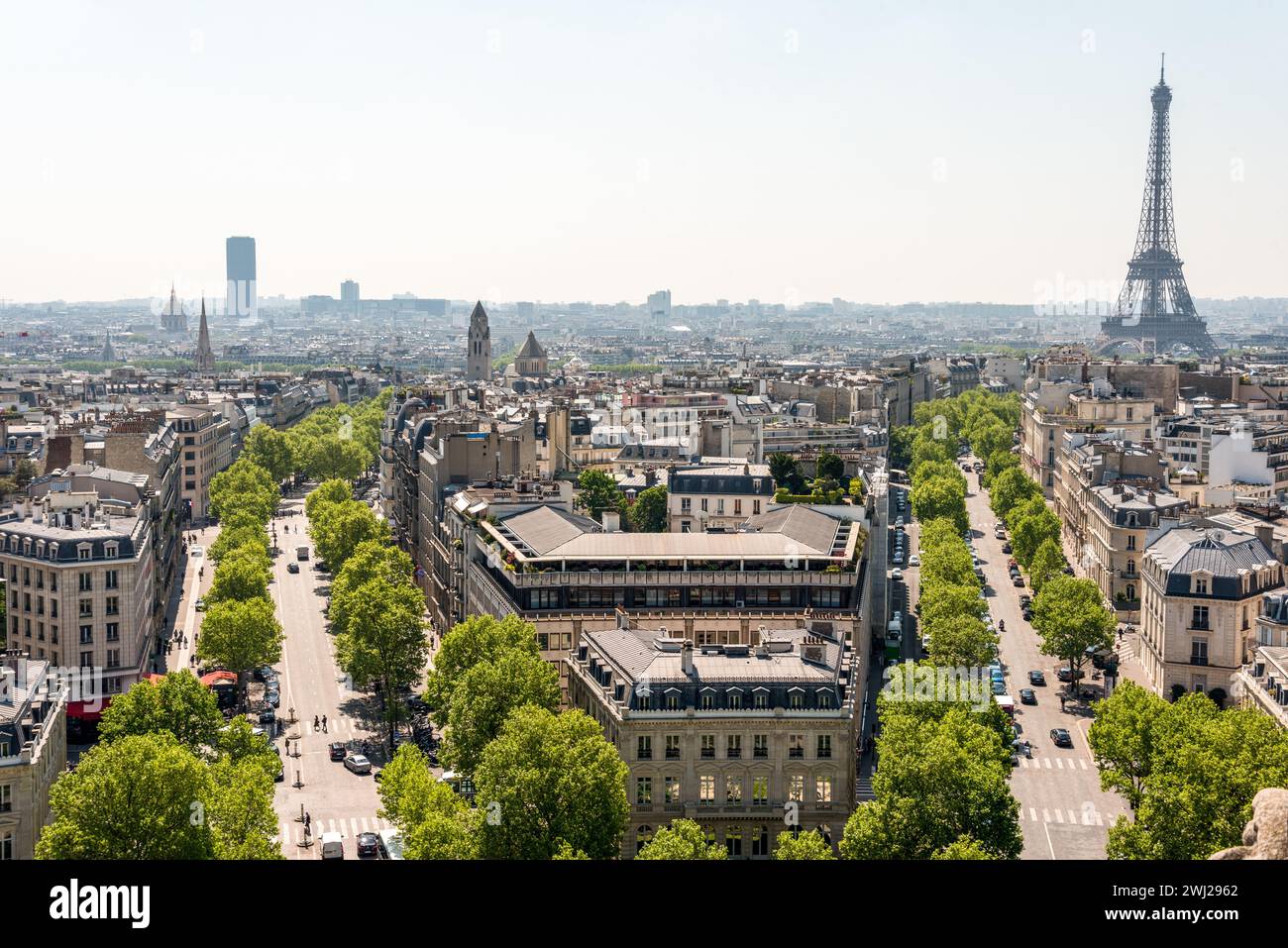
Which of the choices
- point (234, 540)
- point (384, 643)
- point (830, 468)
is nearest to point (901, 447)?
point (830, 468)

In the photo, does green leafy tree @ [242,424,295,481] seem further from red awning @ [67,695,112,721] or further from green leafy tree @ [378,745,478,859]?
green leafy tree @ [378,745,478,859]

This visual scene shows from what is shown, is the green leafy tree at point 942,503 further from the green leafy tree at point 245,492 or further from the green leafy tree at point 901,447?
the green leafy tree at point 245,492

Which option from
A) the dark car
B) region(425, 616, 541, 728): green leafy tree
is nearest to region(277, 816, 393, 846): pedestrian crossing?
the dark car

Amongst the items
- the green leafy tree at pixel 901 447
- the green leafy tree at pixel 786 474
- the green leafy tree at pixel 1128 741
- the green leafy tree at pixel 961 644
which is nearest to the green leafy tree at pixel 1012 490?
the green leafy tree at pixel 901 447
